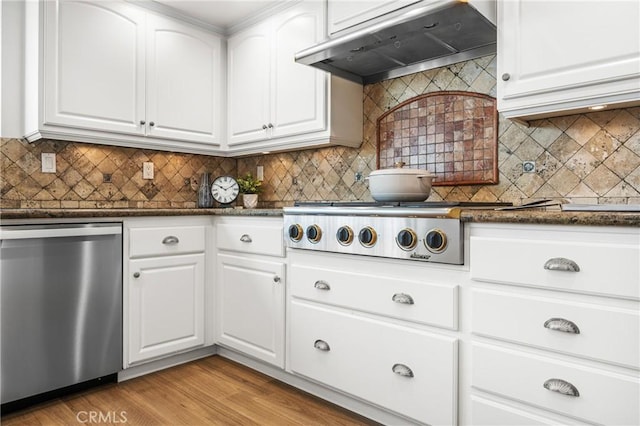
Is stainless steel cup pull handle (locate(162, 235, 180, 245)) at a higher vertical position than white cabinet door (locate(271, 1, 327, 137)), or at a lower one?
lower

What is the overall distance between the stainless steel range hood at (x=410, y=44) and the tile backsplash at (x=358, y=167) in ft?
0.20

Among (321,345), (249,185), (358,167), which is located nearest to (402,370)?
(321,345)

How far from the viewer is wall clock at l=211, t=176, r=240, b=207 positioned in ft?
10.3

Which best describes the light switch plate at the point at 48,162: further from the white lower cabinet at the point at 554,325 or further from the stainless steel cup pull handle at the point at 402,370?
the white lower cabinet at the point at 554,325

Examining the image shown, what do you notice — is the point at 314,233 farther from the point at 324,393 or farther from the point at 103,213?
the point at 103,213

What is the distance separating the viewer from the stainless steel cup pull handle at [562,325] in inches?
51.1

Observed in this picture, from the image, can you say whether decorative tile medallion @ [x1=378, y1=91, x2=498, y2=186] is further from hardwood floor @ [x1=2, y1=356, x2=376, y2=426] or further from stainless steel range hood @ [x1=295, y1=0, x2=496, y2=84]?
hardwood floor @ [x1=2, y1=356, x2=376, y2=426]

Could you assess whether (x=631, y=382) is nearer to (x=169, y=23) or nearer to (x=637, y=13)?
(x=637, y=13)

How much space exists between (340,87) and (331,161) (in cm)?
51

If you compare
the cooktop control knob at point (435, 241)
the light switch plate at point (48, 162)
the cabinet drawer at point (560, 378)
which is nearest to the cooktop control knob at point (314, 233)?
the cooktop control knob at point (435, 241)

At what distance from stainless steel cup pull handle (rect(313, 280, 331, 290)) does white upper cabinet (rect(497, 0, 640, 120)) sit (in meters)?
1.07

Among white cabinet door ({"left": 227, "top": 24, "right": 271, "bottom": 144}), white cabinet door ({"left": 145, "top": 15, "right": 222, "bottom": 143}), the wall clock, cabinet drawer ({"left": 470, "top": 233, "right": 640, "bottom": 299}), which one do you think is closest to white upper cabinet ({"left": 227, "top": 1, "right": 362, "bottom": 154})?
white cabinet door ({"left": 227, "top": 24, "right": 271, "bottom": 144})

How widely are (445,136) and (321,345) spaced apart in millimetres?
1251

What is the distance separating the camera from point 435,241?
1.58m
